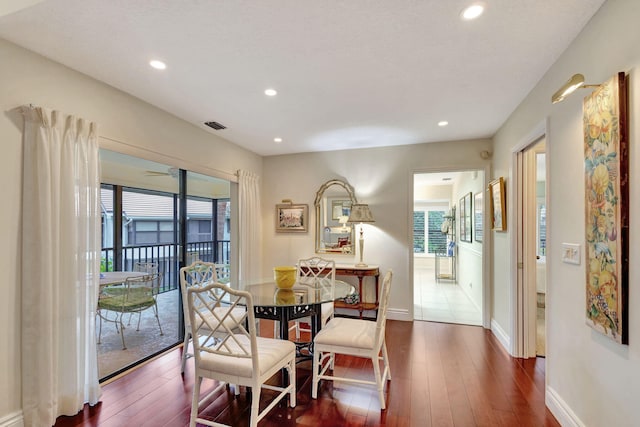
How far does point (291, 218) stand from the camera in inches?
194

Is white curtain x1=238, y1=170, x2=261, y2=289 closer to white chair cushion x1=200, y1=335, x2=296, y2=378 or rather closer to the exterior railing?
the exterior railing

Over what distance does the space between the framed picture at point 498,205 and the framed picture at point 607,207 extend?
5.53ft

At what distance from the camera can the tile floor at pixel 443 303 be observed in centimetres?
446

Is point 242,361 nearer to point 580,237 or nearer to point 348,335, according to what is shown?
point 348,335

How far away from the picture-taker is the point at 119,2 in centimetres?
160

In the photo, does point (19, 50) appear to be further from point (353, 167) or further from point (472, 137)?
point (472, 137)

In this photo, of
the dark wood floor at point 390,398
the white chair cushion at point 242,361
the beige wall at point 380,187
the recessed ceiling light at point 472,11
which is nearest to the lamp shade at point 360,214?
the beige wall at point 380,187

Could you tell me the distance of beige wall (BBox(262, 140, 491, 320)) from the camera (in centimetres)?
428

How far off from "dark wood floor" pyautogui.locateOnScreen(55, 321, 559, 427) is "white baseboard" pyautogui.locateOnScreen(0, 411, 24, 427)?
0.73 ft

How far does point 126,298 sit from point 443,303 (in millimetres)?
4751

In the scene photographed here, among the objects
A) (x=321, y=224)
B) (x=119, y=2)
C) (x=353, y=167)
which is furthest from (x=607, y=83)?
(x=321, y=224)

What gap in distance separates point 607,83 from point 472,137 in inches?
101

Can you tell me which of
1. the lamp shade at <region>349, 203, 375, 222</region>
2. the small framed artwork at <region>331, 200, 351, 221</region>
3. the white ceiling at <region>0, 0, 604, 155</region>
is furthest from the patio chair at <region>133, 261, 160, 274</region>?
the lamp shade at <region>349, 203, 375, 222</region>

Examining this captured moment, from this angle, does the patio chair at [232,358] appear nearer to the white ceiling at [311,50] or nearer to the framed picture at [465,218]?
the white ceiling at [311,50]
